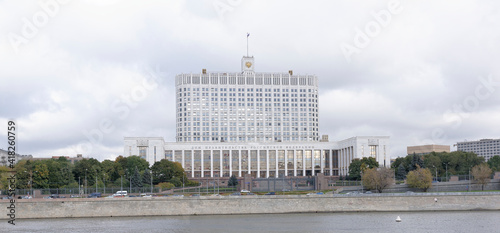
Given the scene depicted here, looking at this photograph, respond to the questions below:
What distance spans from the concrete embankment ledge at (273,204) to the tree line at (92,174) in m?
23.1

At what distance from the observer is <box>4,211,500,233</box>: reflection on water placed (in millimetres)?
72438

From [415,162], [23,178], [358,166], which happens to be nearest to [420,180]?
[415,162]

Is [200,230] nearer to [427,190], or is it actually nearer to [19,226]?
[19,226]

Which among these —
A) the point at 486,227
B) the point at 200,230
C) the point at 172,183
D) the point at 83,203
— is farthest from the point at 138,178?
the point at 486,227

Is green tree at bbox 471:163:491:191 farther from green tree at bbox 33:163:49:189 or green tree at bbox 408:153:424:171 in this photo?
green tree at bbox 33:163:49:189

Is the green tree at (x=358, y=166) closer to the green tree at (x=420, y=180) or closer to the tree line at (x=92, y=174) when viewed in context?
the green tree at (x=420, y=180)

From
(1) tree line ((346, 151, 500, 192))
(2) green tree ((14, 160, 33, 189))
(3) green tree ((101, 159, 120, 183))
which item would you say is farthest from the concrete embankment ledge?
(3) green tree ((101, 159, 120, 183))

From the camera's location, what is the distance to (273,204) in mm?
97188

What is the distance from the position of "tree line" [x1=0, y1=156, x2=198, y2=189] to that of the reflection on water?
31.2 m

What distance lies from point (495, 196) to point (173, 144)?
11882cm

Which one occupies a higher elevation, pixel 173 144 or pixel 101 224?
pixel 173 144

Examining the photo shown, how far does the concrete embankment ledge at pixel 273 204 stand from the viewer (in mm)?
93625

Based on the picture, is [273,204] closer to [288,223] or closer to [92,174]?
[288,223]

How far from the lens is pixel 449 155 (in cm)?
15488
